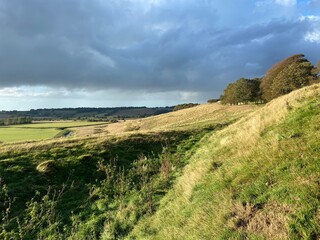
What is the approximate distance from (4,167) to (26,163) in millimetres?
1353

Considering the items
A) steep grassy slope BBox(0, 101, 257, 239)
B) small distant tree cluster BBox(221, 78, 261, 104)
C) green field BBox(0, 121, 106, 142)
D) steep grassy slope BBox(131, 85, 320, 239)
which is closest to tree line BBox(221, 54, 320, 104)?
small distant tree cluster BBox(221, 78, 261, 104)

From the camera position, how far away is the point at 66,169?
19234 mm

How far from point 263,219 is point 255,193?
53.2 inches

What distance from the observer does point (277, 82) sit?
219 ft

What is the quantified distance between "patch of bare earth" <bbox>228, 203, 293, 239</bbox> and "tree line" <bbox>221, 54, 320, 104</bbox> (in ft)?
200

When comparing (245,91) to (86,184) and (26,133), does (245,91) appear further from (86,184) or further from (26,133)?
(86,184)

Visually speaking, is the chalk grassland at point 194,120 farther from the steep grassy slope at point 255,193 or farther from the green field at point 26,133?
the steep grassy slope at point 255,193

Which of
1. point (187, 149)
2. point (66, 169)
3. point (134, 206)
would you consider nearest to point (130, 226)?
point (134, 206)

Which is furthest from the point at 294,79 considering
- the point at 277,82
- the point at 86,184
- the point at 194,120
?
the point at 86,184

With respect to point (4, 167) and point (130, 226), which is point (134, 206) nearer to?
point (130, 226)

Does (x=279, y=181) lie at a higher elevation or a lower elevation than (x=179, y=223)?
higher

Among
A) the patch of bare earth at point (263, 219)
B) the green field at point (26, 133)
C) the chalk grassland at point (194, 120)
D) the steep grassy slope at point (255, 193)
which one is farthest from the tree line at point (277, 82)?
the patch of bare earth at point (263, 219)

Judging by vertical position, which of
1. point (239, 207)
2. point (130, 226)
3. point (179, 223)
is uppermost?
point (239, 207)

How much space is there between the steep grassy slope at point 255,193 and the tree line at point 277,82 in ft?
182
